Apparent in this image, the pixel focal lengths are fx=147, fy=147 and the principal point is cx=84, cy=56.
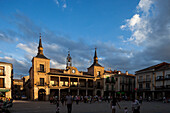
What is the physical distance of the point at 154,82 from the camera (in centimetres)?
4312

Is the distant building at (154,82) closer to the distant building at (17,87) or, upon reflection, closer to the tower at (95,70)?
the tower at (95,70)

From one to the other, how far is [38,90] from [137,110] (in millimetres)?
30358

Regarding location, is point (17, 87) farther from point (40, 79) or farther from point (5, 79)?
point (5, 79)

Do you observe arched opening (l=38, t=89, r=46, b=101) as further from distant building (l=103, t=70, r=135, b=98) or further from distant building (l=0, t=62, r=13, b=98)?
distant building (l=103, t=70, r=135, b=98)

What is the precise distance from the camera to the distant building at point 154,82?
40031 millimetres

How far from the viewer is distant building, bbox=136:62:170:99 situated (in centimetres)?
4003

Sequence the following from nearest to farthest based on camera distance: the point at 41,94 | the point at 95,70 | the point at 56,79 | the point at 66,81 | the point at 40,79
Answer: the point at 41,94 < the point at 40,79 < the point at 56,79 < the point at 66,81 < the point at 95,70

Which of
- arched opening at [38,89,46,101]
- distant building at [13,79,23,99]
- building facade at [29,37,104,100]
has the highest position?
building facade at [29,37,104,100]

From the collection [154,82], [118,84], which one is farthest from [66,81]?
[154,82]

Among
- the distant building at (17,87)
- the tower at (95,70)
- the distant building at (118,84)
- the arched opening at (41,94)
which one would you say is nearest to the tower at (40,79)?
the arched opening at (41,94)

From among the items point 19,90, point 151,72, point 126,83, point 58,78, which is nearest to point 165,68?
point 151,72

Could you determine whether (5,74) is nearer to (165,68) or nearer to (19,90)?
(165,68)

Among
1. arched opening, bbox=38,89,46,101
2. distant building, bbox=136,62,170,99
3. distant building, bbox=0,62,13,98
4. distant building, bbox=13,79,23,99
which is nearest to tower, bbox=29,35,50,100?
arched opening, bbox=38,89,46,101

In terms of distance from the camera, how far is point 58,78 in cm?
4056
